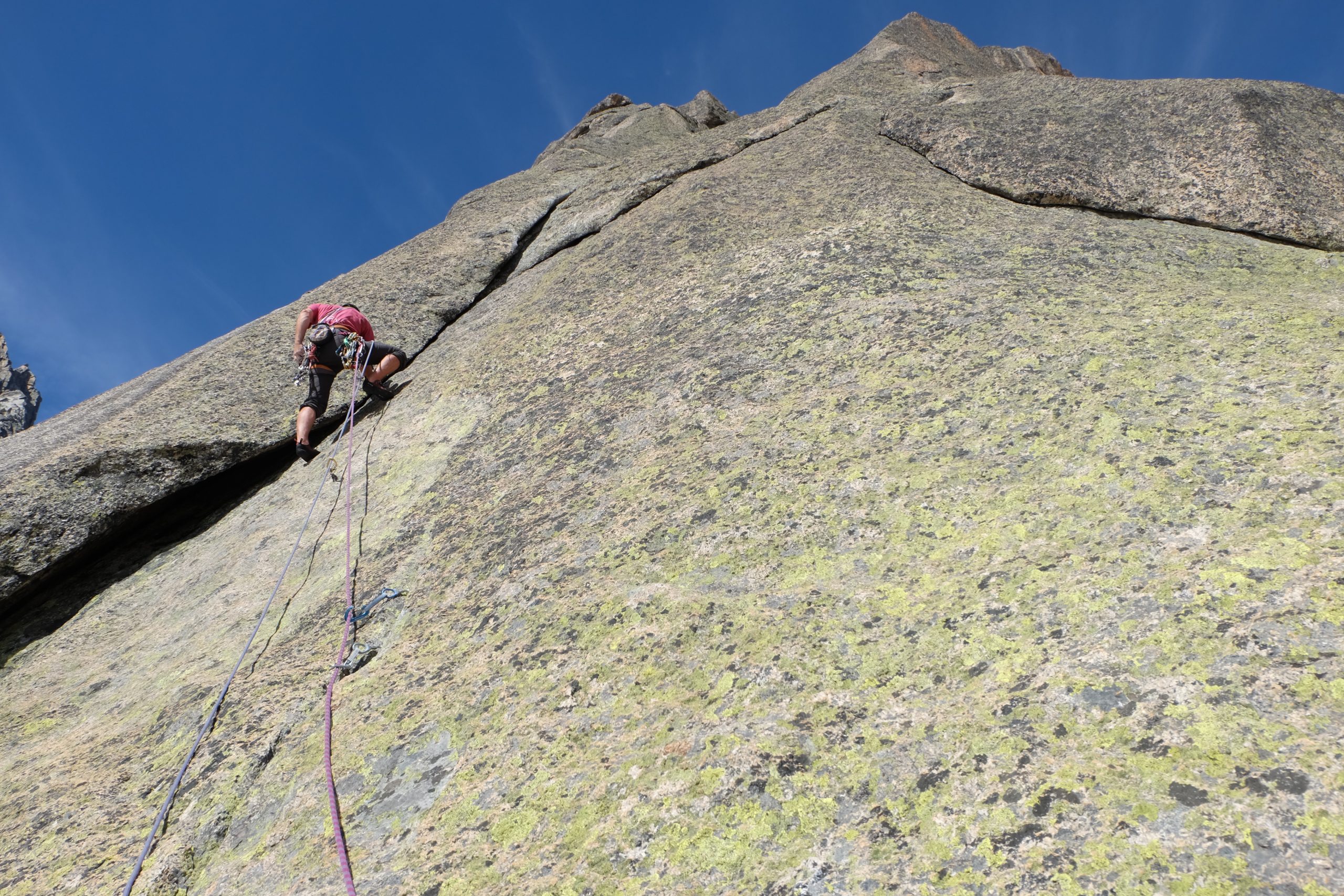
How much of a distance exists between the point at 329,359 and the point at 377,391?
0.79 m

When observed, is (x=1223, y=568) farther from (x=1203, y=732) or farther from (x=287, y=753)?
(x=287, y=753)

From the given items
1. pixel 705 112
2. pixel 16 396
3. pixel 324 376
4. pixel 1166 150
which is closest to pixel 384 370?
pixel 324 376

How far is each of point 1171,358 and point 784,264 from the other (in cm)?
400

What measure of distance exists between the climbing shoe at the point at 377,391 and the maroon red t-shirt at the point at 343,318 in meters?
0.96

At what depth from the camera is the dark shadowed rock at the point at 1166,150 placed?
8891 mm

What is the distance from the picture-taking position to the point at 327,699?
4.98m

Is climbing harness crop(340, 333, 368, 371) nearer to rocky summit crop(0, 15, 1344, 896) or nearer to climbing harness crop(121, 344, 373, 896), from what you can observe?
rocky summit crop(0, 15, 1344, 896)

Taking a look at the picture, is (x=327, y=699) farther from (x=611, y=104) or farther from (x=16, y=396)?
(x=16, y=396)

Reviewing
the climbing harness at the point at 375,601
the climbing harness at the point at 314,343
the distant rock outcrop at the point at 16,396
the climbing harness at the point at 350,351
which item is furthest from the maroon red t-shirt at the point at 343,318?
the distant rock outcrop at the point at 16,396

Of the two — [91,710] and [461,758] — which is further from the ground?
[91,710]

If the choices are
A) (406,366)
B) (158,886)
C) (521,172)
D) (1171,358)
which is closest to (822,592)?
(1171,358)

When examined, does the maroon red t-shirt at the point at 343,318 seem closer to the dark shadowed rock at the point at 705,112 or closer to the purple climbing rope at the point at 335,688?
the purple climbing rope at the point at 335,688

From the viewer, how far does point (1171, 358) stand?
18.6 ft

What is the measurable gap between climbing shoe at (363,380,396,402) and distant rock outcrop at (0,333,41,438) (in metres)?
47.4
